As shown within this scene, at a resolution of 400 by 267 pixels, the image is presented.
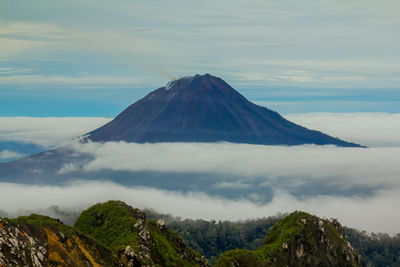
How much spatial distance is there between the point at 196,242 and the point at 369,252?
59639 mm

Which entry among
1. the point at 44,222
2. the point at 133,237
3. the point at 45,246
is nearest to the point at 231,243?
the point at 133,237

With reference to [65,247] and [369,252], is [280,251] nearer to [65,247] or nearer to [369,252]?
[65,247]

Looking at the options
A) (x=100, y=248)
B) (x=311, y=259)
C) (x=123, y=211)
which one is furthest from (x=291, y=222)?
(x=100, y=248)

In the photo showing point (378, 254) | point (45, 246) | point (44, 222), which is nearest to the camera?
point (45, 246)

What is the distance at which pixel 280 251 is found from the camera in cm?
9300

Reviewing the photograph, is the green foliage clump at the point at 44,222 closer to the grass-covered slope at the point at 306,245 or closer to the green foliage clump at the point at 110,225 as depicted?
the green foliage clump at the point at 110,225

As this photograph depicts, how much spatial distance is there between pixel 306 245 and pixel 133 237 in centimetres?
4504

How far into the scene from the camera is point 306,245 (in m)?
102

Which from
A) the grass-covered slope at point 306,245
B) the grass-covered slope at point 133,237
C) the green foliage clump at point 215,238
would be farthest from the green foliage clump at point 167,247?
the green foliage clump at point 215,238

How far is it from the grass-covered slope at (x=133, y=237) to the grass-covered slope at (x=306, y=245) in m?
18.0

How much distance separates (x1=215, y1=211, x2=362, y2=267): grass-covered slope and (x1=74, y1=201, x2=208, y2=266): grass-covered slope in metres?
18.0

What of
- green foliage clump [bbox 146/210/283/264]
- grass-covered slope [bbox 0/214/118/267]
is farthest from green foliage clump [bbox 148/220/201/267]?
green foliage clump [bbox 146/210/283/264]

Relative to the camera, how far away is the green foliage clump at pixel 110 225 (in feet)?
213

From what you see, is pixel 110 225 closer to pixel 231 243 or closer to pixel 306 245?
pixel 306 245
